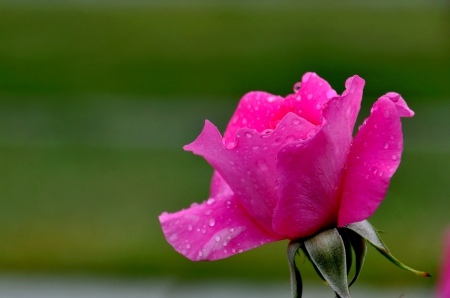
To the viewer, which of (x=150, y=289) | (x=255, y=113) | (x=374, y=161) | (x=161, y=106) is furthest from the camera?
(x=161, y=106)

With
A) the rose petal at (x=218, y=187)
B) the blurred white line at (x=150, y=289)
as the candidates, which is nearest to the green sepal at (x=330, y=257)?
the rose petal at (x=218, y=187)

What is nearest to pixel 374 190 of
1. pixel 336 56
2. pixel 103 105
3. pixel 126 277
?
pixel 126 277

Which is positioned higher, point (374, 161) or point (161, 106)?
point (161, 106)

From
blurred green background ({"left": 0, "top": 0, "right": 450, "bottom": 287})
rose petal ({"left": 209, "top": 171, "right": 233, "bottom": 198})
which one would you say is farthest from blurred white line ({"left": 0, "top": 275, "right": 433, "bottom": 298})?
rose petal ({"left": 209, "top": 171, "right": 233, "bottom": 198})

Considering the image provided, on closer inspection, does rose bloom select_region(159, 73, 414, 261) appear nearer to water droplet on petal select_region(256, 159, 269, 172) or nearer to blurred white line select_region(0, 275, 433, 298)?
water droplet on petal select_region(256, 159, 269, 172)

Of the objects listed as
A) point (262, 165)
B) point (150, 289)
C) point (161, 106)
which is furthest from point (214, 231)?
point (161, 106)

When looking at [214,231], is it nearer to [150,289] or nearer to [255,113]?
[255,113]
